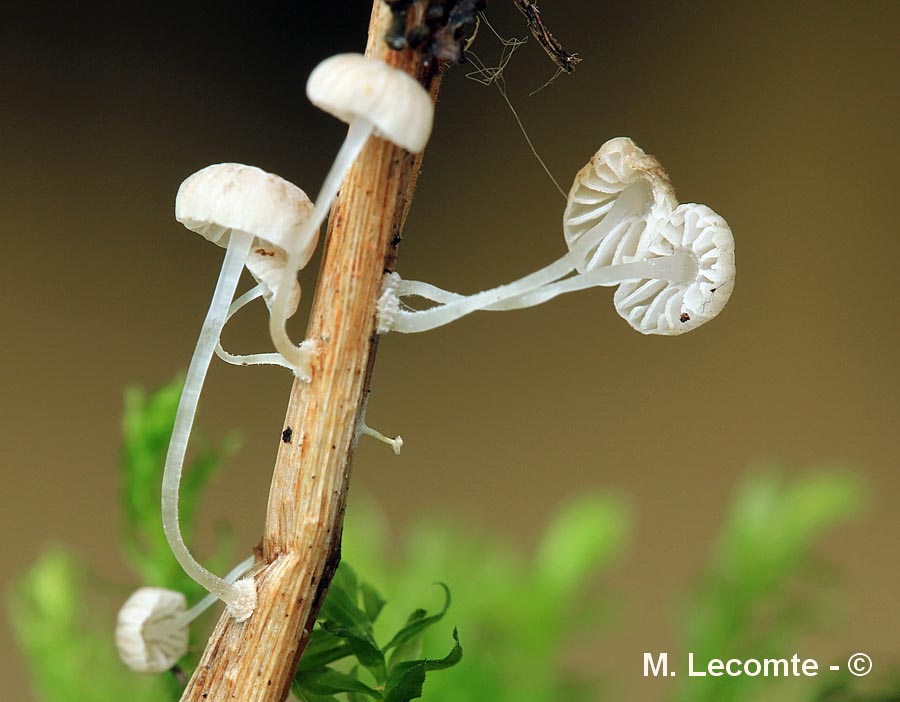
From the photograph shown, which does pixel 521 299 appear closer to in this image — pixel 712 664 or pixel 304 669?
pixel 304 669

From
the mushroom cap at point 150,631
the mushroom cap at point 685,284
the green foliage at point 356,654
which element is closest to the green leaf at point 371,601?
the green foliage at point 356,654

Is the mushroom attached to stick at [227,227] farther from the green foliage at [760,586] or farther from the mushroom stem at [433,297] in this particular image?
the green foliage at [760,586]

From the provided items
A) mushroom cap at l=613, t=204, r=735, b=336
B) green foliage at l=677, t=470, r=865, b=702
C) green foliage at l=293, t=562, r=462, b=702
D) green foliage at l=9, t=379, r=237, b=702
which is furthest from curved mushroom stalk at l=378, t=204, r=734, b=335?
green foliage at l=677, t=470, r=865, b=702

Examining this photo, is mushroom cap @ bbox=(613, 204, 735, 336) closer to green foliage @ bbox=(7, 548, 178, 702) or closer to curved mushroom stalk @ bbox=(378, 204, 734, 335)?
curved mushroom stalk @ bbox=(378, 204, 734, 335)

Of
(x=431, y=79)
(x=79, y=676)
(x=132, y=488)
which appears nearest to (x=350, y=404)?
(x=431, y=79)

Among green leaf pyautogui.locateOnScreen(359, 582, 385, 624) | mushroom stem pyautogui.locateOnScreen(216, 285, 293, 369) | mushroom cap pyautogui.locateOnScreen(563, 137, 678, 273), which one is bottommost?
green leaf pyautogui.locateOnScreen(359, 582, 385, 624)

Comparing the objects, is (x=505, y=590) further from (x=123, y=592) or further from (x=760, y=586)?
(x=123, y=592)

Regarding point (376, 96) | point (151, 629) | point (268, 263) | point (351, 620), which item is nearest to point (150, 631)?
point (151, 629)
